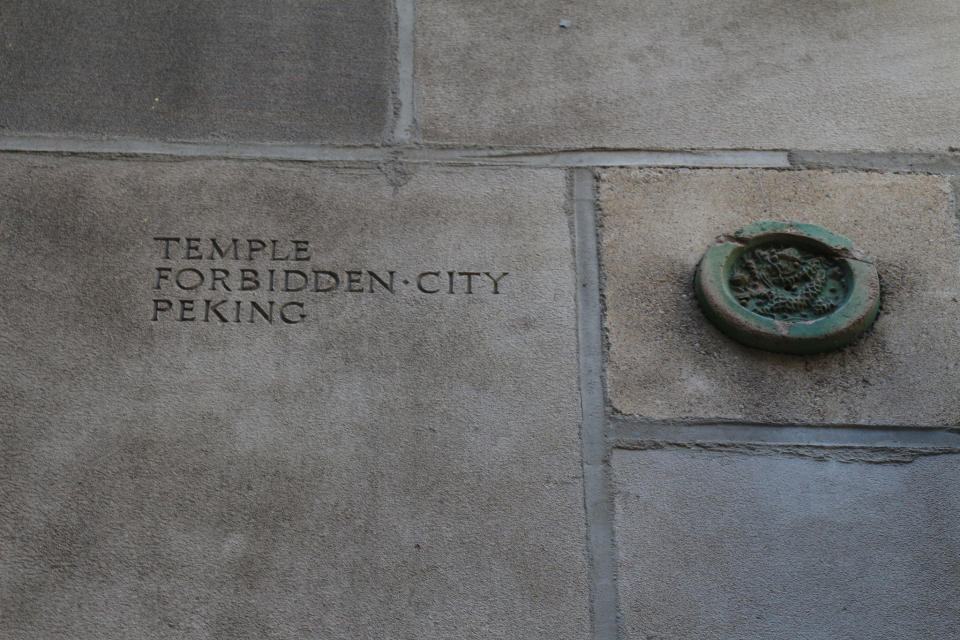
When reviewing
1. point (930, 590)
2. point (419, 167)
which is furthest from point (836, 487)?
point (419, 167)

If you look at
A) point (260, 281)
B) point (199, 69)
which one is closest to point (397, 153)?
point (260, 281)

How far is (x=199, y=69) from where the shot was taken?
12.0 feet

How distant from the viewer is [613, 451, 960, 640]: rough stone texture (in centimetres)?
296

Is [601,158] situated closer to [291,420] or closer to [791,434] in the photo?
[791,434]

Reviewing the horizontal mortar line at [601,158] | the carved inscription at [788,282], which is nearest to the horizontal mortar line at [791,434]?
the carved inscription at [788,282]

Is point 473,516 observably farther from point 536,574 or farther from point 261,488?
point 261,488

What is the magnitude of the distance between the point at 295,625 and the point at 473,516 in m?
0.58

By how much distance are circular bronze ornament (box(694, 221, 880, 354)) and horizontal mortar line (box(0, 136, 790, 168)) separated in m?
0.31

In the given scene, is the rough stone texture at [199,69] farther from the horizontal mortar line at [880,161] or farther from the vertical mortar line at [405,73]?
the horizontal mortar line at [880,161]

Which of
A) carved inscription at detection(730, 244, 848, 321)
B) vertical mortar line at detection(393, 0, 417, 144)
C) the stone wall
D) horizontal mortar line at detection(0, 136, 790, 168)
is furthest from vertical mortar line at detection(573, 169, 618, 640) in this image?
vertical mortar line at detection(393, 0, 417, 144)

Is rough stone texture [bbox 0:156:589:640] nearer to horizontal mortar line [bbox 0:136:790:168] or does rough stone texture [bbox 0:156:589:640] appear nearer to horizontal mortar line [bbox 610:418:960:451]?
horizontal mortar line [bbox 0:136:790:168]

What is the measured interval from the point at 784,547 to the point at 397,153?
1759 mm

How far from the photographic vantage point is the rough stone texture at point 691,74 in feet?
11.9

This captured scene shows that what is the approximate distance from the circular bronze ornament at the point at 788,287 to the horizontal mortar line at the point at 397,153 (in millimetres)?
306
